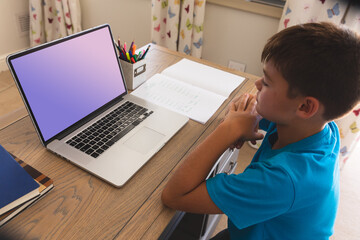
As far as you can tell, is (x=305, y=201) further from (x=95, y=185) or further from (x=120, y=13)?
(x=120, y=13)

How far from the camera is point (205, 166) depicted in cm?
69

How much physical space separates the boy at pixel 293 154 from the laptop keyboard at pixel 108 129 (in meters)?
0.23

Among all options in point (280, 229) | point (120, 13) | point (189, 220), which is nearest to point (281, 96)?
point (280, 229)

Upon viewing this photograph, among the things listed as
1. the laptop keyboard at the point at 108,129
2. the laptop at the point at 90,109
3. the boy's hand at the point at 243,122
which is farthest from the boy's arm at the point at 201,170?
the laptop keyboard at the point at 108,129

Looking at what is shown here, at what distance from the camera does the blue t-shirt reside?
1.97 feet

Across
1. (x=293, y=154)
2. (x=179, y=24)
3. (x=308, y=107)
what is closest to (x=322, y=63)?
(x=308, y=107)

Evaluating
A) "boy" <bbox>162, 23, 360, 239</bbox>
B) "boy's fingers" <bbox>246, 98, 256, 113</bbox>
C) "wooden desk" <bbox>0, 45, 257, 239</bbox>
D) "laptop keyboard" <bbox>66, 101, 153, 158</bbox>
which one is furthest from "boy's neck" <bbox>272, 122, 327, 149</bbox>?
"laptop keyboard" <bbox>66, 101, 153, 158</bbox>

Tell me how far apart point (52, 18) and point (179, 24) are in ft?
4.35

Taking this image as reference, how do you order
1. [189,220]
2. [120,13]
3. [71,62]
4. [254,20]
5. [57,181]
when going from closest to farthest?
Answer: [57,181]
[71,62]
[189,220]
[254,20]
[120,13]

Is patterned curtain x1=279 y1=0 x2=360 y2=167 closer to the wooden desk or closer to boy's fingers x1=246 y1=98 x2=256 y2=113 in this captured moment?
boy's fingers x1=246 y1=98 x2=256 y2=113

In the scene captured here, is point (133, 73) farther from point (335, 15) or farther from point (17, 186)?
point (335, 15)

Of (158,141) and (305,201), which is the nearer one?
(305,201)

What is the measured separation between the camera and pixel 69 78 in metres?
0.81

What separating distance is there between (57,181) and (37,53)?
32 centimetres
